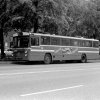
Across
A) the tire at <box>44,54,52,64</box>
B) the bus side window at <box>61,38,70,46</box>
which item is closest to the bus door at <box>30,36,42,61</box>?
the tire at <box>44,54,52,64</box>

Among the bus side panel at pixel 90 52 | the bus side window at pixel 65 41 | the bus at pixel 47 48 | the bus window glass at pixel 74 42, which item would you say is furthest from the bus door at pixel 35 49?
the bus side panel at pixel 90 52

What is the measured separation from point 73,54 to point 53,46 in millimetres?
3860

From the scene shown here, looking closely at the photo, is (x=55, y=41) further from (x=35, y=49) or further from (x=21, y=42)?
(x=21, y=42)

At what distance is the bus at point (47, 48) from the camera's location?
25172 millimetres

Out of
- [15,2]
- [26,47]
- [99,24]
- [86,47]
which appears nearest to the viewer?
[26,47]

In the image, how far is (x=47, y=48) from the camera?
26.8 meters

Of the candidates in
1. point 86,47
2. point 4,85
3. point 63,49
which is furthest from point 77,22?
point 4,85

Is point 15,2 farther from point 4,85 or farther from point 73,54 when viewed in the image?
point 4,85

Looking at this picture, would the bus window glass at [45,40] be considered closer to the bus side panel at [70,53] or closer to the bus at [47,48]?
the bus at [47,48]

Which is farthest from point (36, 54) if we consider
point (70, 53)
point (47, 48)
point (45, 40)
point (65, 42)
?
point (70, 53)

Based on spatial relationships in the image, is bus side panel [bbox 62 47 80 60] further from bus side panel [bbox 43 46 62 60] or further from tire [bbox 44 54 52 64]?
tire [bbox 44 54 52 64]

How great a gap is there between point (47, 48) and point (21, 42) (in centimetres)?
261

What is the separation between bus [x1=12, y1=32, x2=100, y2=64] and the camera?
25172 millimetres

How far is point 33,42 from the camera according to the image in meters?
25.4
